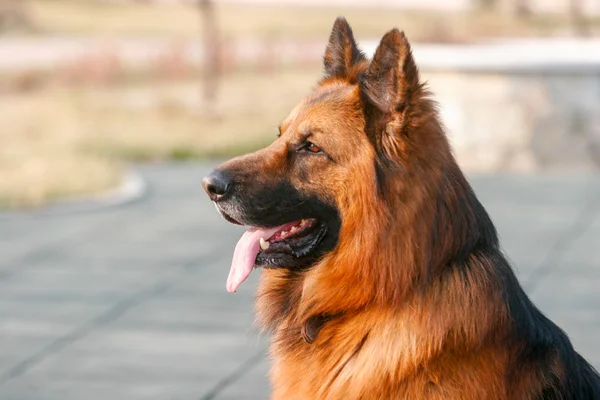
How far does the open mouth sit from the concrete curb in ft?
24.4

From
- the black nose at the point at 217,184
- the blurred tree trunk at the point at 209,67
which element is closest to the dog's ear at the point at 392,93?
the black nose at the point at 217,184

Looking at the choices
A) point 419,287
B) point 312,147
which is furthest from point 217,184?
point 419,287

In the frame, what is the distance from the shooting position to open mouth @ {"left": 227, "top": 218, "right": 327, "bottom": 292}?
4.35 metres

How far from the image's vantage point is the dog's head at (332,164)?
405 cm

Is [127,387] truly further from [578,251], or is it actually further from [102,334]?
[578,251]

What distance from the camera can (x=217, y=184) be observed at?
14.1ft

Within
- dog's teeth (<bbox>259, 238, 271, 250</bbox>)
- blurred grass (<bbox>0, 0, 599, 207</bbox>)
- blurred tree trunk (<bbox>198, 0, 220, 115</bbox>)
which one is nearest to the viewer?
dog's teeth (<bbox>259, 238, 271, 250</bbox>)

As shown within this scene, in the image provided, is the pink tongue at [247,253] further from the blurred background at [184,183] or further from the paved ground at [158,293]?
the paved ground at [158,293]

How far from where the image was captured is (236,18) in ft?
132

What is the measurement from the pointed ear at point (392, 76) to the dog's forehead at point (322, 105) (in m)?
0.17

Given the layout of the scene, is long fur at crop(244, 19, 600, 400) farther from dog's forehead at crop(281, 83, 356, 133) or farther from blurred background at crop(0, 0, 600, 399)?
blurred background at crop(0, 0, 600, 399)

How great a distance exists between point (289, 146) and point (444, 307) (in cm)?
90

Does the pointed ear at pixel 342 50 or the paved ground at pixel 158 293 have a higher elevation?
the pointed ear at pixel 342 50

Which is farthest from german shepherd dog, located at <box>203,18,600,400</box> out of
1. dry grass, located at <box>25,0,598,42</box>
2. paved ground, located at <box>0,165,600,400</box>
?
dry grass, located at <box>25,0,598,42</box>
